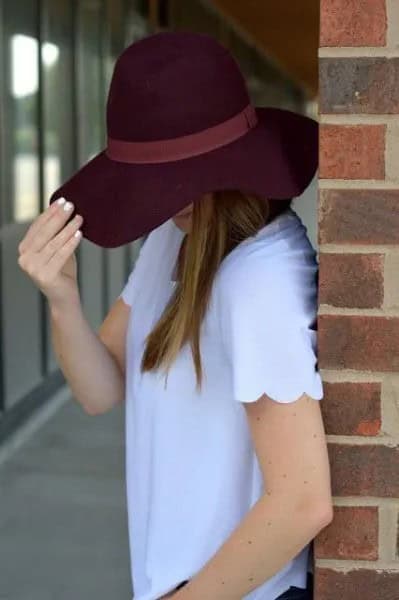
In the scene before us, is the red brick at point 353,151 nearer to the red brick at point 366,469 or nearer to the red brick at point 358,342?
the red brick at point 358,342

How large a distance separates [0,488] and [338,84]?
4.06 meters

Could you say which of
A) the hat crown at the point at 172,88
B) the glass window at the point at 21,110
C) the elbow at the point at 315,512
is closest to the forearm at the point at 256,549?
the elbow at the point at 315,512

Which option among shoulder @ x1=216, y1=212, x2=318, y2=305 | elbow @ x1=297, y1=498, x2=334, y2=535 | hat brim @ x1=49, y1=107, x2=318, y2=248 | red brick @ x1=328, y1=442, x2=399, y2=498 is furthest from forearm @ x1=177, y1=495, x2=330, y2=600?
hat brim @ x1=49, y1=107, x2=318, y2=248

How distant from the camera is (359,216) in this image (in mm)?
1415

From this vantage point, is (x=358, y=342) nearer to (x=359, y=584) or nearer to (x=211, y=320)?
(x=211, y=320)

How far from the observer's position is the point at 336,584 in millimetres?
1501

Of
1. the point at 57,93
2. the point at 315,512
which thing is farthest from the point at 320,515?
the point at 57,93

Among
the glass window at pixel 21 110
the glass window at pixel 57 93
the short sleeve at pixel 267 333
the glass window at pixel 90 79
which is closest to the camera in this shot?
the short sleeve at pixel 267 333

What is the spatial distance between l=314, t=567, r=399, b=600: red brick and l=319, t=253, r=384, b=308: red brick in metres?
0.37

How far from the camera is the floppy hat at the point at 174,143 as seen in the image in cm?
139

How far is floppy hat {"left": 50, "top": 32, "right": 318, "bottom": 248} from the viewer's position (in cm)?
139

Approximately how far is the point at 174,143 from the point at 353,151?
228mm

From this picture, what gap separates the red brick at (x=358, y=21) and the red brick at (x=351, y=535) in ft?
2.00

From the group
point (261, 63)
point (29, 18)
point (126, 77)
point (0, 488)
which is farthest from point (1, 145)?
point (261, 63)
